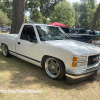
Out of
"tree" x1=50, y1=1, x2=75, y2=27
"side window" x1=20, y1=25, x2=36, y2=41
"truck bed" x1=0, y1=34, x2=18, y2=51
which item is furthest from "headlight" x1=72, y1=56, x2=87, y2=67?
"tree" x1=50, y1=1, x2=75, y2=27

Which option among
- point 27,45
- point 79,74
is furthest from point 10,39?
point 79,74

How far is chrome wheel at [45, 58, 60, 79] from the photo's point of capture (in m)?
3.27

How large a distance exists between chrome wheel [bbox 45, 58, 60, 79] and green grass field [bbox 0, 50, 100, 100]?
0.17m

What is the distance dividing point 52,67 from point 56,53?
550 millimetres

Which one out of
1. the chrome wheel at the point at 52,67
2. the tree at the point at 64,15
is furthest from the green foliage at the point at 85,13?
the chrome wheel at the point at 52,67

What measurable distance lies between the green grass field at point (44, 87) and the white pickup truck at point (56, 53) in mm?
275

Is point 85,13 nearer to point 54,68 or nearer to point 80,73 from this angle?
point 54,68

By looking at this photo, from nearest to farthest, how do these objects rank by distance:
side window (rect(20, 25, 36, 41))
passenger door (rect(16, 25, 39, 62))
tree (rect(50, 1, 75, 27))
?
passenger door (rect(16, 25, 39, 62)) → side window (rect(20, 25, 36, 41)) → tree (rect(50, 1, 75, 27))

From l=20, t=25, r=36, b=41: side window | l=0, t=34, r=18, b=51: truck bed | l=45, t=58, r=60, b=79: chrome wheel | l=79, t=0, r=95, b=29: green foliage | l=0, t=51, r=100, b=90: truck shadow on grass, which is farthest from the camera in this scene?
l=79, t=0, r=95, b=29: green foliage

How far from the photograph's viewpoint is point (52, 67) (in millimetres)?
3355

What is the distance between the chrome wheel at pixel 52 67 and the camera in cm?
327

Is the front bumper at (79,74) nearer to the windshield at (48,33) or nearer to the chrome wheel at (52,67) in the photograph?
the chrome wheel at (52,67)

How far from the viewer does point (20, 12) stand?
745cm

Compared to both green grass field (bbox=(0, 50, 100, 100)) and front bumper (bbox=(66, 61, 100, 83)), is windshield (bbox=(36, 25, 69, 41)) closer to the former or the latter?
green grass field (bbox=(0, 50, 100, 100))
